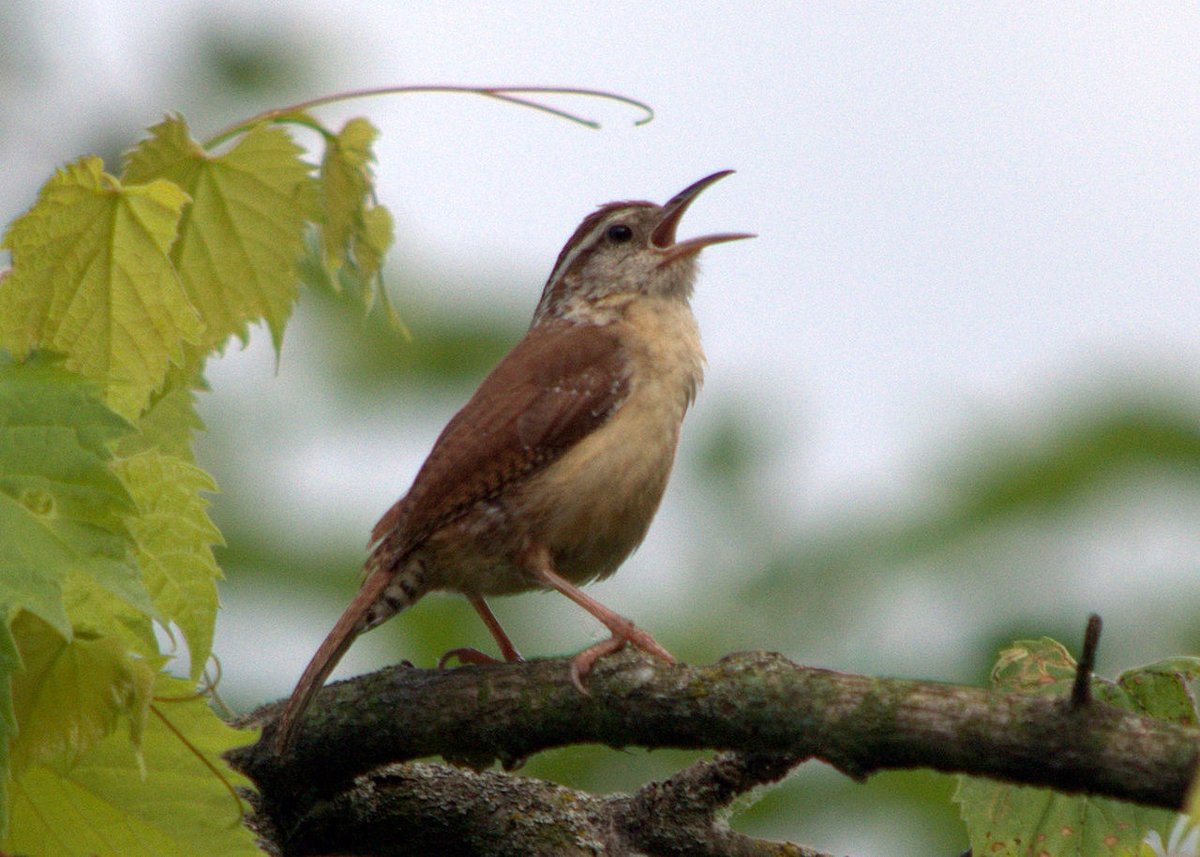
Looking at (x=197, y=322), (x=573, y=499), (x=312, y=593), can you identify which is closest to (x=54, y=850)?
(x=197, y=322)

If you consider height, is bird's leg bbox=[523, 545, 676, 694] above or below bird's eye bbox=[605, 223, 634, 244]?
below

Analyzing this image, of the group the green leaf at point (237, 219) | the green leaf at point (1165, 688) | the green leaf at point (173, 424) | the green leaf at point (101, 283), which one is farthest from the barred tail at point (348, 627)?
the green leaf at point (1165, 688)

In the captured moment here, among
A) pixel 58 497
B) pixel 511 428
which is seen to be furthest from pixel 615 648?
pixel 58 497

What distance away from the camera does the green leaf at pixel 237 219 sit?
124 inches

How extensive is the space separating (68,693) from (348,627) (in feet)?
5.13

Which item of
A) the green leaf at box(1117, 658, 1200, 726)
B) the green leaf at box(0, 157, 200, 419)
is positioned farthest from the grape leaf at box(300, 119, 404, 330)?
the green leaf at box(1117, 658, 1200, 726)

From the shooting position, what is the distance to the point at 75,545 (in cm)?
204

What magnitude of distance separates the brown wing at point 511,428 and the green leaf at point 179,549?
1487 millimetres

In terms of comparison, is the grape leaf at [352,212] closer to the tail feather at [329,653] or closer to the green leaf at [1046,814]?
the tail feather at [329,653]

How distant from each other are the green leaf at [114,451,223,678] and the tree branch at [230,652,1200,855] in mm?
803

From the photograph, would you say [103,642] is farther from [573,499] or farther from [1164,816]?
[573,499]

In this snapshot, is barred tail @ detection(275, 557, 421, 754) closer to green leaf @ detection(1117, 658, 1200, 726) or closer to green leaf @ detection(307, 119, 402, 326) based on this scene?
green leaf @ detection(307, 119, 402, 326)

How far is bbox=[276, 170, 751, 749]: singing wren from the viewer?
403 cm

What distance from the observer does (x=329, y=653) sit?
→ 3.46 metres
